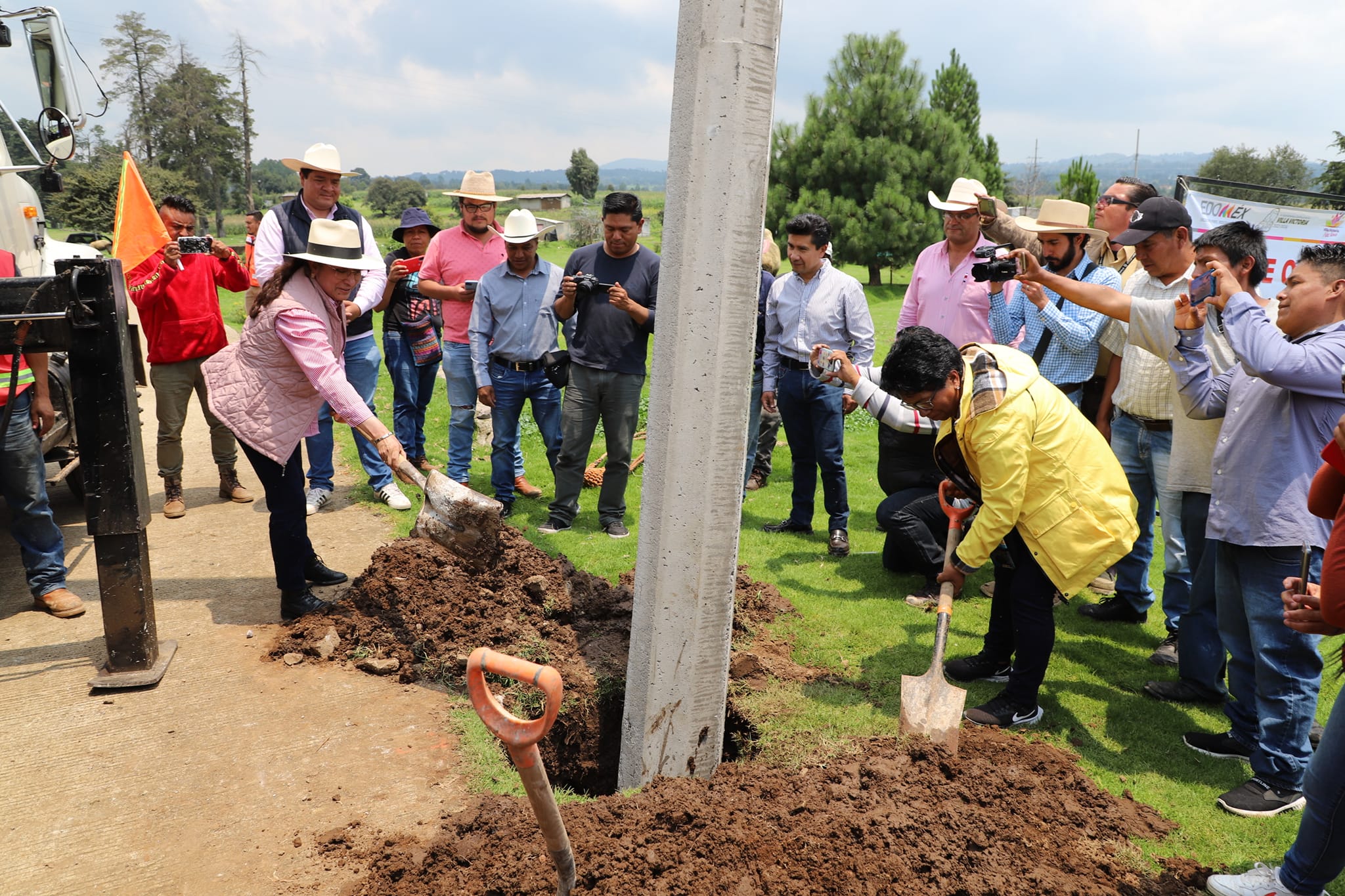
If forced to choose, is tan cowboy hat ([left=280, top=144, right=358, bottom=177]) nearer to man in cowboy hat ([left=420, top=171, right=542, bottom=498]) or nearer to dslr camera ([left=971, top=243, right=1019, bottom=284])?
man in cowboy hat ([left=420, top=171, right=542, bottom=498])

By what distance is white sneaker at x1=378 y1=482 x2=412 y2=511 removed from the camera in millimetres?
7000

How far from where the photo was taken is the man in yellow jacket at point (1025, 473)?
12.4 feet

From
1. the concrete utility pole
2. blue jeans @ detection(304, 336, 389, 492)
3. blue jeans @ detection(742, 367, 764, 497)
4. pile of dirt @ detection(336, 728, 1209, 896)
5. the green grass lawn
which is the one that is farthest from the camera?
blue jeans @ detection(742, 367, 764, 497)

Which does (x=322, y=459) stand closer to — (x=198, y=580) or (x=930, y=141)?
(x=198, y=580)

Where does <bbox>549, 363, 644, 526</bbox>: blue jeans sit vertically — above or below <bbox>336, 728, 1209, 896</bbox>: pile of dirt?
above

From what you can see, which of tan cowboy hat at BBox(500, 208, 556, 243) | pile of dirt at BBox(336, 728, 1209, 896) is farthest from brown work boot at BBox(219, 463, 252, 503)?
pile of dirt at BBox(336, 728, 1209, 896)

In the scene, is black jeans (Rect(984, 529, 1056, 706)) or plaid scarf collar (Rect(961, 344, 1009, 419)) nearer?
plaid scarf collar (Rect(961, 344, 1009, 419))

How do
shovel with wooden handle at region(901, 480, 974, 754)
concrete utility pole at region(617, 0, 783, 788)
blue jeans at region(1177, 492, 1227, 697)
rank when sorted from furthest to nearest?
blue jeans at region(1177, 492, 1227, 697), shovel with wooden handle at region(901, 480, 974, 754), concrete utility pole at region(617, 0, 783, 788)

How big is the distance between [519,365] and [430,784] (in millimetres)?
3666

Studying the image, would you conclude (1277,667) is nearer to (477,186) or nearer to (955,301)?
(955,301)

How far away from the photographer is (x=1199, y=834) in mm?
3312

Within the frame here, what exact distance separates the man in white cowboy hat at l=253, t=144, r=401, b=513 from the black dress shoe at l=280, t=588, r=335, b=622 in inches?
39.8

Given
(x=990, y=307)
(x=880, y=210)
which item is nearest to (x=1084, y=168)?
(x=880, y=210)

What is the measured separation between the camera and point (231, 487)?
7102mm
